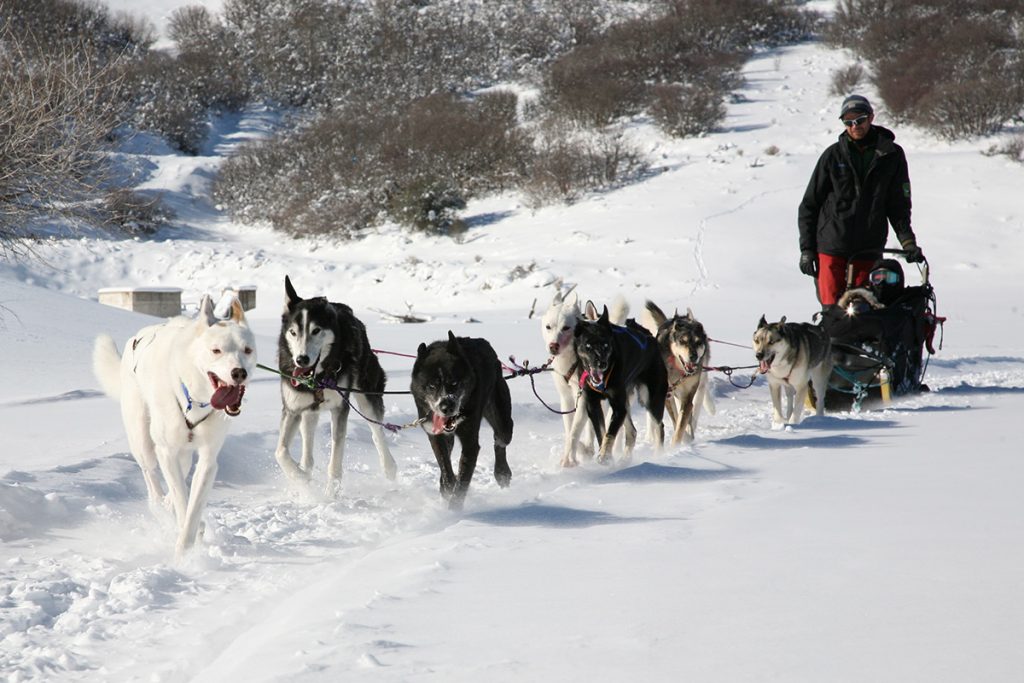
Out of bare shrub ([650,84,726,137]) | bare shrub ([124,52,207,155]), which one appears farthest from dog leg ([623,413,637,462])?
bare shrub ([124,52,207,155])

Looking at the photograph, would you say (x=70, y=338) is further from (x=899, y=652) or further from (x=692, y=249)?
(x=692, y=249)

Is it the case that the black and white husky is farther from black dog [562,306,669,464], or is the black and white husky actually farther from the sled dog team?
black dog [562,306,669,464]

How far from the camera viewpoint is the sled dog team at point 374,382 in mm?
3449

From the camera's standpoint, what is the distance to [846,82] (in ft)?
96.2

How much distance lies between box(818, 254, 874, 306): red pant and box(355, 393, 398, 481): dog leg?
3.45 m

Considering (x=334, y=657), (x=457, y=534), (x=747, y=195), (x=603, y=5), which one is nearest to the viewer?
(x=334, y=657)

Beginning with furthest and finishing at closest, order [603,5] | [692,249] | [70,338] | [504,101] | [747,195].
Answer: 1. [603,5]
2. [504,101]
3. [747,195]
4. [692,249]
5. [70,338]

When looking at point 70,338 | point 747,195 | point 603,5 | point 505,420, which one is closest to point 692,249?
point 747,195

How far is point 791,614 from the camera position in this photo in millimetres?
2076

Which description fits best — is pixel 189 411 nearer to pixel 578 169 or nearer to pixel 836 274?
pixel 836 274

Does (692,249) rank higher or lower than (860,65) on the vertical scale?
lower

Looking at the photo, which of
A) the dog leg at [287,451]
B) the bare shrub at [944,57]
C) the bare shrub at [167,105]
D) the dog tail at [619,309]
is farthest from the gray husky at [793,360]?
the bare shrub at [167,105]

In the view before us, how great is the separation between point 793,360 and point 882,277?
44.0 inches

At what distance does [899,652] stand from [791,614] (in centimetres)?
30
